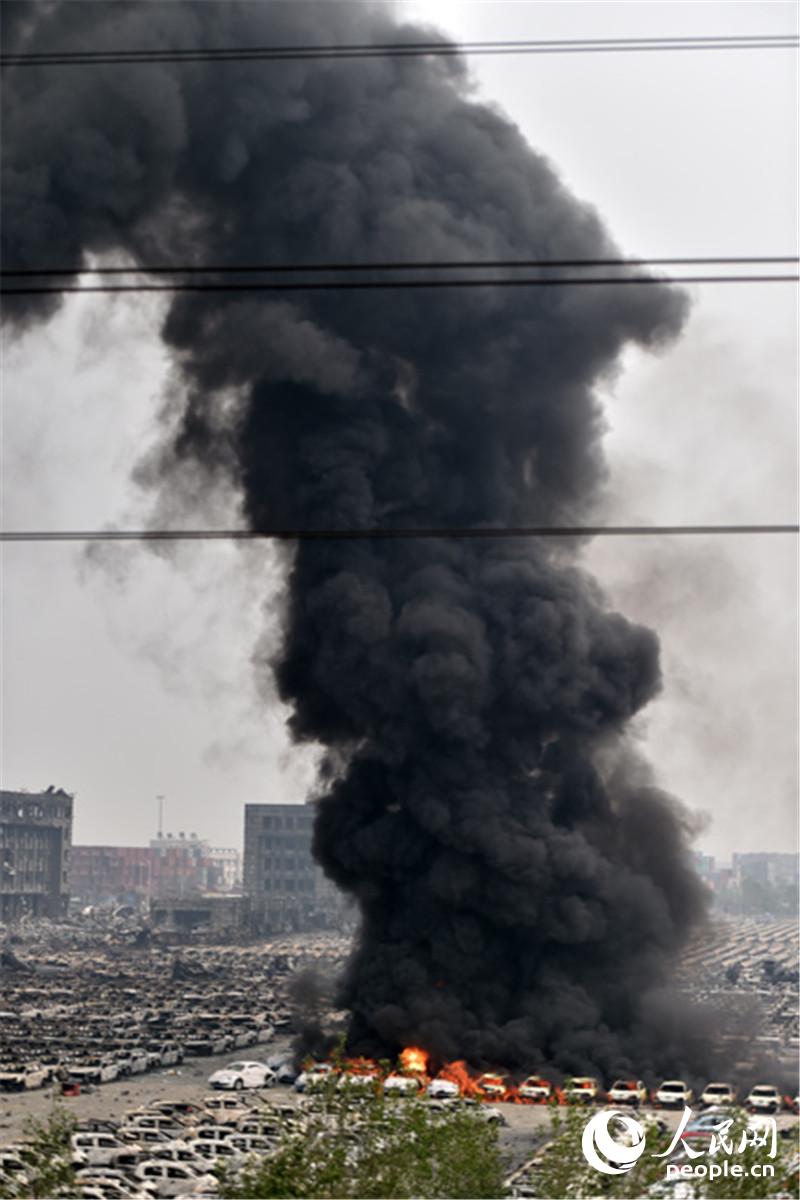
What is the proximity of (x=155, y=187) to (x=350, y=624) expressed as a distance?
10.3 meters

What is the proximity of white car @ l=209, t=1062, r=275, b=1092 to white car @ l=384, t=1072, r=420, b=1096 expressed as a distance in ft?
19.9

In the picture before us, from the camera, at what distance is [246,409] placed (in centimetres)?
3428

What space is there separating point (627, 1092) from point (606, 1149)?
32.3 ft

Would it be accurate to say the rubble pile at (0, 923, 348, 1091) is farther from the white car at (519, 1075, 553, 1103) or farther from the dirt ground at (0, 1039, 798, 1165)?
the white car at (519, 1075, 553, 1103)

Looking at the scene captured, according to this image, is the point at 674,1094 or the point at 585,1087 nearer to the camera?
the point at 585,1087

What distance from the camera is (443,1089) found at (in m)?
26.6

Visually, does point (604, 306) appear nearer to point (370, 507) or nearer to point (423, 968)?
point (370, 507)

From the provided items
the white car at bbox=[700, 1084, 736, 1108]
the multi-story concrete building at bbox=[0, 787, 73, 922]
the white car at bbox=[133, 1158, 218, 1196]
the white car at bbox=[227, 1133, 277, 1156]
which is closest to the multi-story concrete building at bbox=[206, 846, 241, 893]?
the multi-story concrete building at bbox=[0, 787, 73, 922]

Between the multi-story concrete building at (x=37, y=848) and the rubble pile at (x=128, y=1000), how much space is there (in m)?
1.27

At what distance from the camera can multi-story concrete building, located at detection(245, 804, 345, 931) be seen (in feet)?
127

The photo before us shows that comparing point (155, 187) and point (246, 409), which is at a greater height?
point (155, 187)

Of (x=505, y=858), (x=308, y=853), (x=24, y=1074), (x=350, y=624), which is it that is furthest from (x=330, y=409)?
(x=24, y=1074)

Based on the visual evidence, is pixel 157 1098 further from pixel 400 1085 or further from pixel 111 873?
pixel 111 873

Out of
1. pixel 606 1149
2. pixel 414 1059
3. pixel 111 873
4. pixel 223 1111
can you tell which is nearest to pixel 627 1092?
pixel 414 1059
